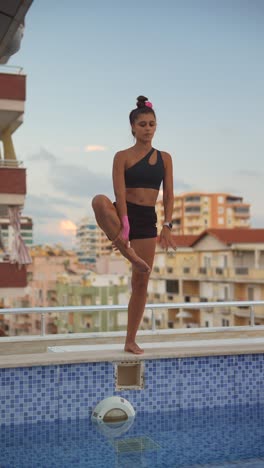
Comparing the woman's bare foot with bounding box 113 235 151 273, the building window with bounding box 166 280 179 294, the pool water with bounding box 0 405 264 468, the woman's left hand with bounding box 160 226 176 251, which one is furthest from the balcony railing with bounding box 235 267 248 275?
the woman's bare foot with bounding box 113 235 151 273

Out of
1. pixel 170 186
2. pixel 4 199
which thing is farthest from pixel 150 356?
pixel 4 199

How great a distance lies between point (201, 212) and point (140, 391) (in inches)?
4826

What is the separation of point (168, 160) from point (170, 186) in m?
0.25

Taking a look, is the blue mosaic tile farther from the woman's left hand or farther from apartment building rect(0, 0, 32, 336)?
apartment building rect(0, 0, 32, 336)

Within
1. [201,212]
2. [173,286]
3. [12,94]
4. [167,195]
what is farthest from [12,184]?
[201,212]

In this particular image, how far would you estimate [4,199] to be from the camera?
66.3 feet

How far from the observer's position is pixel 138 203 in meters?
7.14

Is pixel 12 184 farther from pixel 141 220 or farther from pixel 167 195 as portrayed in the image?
pixel 141 220

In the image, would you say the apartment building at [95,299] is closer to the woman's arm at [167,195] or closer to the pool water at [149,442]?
the woman's arm at [167,195]

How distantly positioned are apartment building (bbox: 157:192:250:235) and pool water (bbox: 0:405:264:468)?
118992 mm

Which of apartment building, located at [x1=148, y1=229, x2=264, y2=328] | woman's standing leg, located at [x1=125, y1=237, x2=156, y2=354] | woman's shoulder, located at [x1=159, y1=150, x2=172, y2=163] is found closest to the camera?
woman's standing leg, located at [x1=125, y1=237, x2=156, y2=354]

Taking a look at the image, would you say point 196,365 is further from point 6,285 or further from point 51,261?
point 51,261

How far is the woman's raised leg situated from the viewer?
6.98 meters

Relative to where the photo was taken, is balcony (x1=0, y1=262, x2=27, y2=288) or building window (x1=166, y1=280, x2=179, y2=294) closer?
balcony (x1=0, y1=262, x2=27, y2=288)
